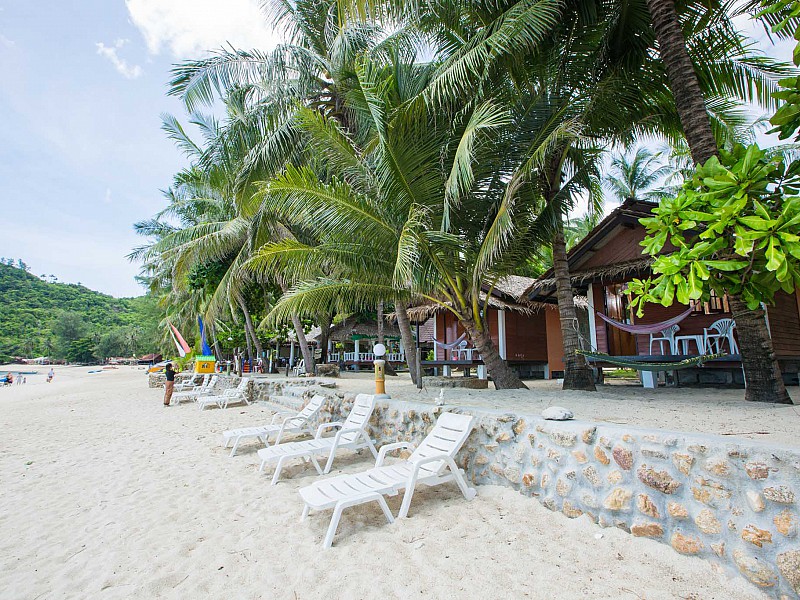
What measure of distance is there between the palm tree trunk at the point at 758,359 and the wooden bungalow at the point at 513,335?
6780 mm

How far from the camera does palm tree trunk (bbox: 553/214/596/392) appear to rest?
6.31 meters

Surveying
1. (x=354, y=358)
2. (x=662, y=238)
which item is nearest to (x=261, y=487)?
(x=662, y=238)

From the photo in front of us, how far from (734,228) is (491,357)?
4534mm

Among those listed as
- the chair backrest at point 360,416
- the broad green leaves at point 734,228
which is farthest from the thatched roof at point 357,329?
the broad green leaves at point 734,228

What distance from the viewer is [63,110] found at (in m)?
32.9

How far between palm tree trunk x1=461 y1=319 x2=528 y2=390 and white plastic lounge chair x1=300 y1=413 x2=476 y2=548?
2.68 meters

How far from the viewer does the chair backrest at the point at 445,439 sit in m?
3.56

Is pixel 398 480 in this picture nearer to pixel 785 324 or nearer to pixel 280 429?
pixel 280 429

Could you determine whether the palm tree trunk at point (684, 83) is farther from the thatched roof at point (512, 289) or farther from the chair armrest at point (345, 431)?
the thatched roof at point (512, 289)

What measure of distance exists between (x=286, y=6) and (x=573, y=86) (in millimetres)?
6383

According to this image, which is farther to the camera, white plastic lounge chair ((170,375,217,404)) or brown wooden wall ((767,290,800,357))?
white plastic lounge chair ((170,375,217,404))

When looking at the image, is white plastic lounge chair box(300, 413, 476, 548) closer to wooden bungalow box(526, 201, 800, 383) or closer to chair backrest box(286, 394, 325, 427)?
chair backrest box(286, 394, 325, 427)

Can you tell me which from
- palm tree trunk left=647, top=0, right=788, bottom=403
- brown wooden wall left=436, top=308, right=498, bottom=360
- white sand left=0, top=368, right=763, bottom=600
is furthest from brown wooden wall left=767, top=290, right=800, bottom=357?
white sand left=0, top=368, right=763, bottom=600

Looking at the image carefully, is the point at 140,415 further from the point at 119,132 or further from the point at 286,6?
the point at 119,132
